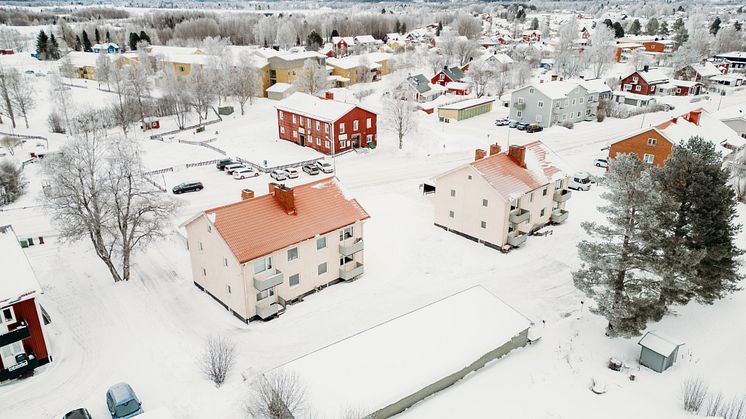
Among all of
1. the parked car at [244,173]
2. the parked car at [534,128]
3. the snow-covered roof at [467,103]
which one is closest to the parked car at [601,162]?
the parked car at [534,128]

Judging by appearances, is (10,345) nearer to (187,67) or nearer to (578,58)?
(187,67)

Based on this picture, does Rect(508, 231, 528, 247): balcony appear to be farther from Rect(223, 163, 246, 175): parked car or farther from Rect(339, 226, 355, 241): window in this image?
Rect(223, 163, 246, 175): parked car

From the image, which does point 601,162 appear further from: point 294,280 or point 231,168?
point 231,168

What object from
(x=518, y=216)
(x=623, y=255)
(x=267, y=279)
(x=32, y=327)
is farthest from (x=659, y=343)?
(x=32, y=327)

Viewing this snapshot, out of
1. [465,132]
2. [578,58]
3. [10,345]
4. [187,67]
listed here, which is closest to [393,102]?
[465,132]

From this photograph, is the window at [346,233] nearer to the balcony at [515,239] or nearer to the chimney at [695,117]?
the balcony at [515,239]

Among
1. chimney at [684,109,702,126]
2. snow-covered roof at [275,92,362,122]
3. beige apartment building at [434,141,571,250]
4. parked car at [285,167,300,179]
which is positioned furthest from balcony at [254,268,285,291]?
chimney at [684,109,702,126]
